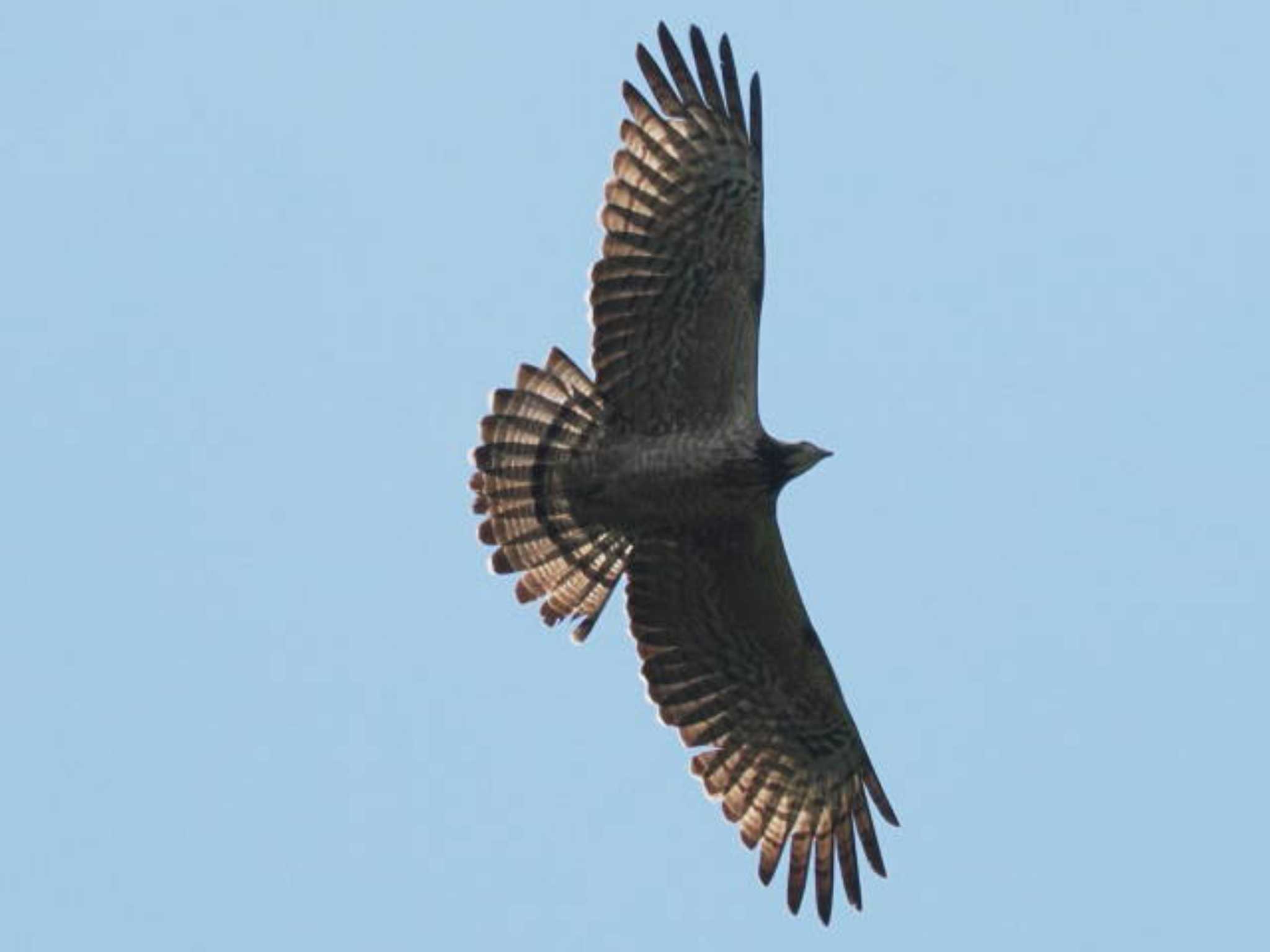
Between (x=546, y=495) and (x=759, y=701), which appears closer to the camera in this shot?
(x=546, y=495)

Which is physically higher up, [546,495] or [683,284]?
[683,284]

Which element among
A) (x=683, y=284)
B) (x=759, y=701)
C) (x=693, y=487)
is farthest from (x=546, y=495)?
(x=759, y=701)

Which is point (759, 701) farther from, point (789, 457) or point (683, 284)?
point (683, 284)

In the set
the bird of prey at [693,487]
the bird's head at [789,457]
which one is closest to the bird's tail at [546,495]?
the bird of prey at [693,487]

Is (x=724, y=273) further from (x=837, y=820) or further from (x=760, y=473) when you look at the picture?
(x=837, y=820)

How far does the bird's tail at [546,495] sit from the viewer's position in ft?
60.2

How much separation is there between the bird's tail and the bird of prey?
A: 11 millimetres

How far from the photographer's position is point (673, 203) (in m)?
18.1

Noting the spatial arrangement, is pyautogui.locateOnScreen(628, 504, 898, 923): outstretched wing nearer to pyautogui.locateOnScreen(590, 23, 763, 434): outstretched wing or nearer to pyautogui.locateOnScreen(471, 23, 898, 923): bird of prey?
pyautogui.locateOnScreen(471, 23, 898, 923): bird of prey

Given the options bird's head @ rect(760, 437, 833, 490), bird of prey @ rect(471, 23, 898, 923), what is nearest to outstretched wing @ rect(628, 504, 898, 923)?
bird of prey @ rect(471, 23, 898, 923)

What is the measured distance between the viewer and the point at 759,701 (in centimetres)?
1884

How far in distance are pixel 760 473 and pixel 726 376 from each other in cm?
64

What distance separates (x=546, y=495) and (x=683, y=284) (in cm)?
149

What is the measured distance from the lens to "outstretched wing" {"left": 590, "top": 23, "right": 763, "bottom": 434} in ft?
59.3
